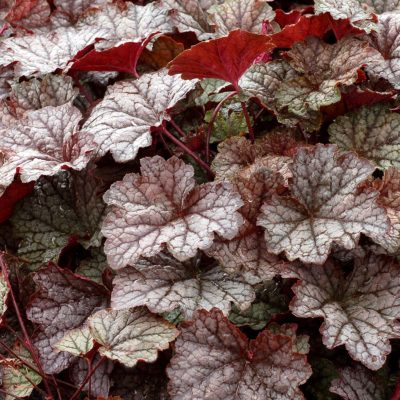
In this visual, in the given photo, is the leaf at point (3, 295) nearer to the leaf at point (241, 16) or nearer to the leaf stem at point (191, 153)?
the leaf stem at point (191, 153)

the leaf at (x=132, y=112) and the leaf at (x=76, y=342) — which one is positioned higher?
the leaf at (x=132, y=112)

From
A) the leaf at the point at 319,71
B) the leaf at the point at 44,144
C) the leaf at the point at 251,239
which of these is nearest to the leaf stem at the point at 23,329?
the leaf at the point at 44,144

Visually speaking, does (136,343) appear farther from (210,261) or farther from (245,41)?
(245,41)

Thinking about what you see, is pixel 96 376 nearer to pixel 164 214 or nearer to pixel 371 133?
pixel 164 214

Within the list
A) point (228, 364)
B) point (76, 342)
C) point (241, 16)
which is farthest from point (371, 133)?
point (76, 342)

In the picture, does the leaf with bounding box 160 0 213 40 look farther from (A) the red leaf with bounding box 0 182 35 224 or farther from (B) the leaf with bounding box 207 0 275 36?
(A) the red leaf with bounding box 0 182 35 224

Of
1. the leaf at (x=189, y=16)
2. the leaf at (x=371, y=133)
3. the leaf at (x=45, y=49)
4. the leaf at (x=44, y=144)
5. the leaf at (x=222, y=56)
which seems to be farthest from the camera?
the leaf at (x=189, y=16)
